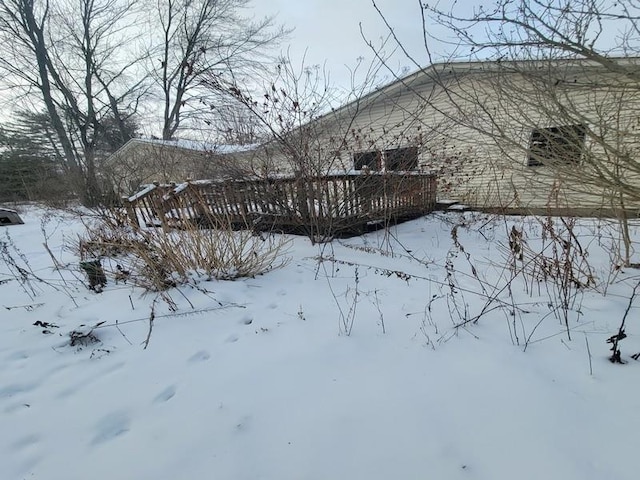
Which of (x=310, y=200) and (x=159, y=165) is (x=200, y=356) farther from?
(x=159, y=165)

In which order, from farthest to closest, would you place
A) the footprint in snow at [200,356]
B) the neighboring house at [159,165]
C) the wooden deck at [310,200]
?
1. the neighboring house at [159,165]
2. the wooden deck at [310,200]
3. the footprint in snow at [200,356]

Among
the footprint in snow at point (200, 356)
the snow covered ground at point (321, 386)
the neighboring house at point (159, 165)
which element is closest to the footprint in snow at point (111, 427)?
the snow covered ground at point (321, 386)

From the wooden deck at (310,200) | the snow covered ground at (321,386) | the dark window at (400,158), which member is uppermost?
the dark window at (400,158)

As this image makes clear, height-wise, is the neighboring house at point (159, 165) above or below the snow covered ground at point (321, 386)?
above

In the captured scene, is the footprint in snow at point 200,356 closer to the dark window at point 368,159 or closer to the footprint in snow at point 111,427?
the footprint in snow at point 111,427

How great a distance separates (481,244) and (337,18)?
613 cm

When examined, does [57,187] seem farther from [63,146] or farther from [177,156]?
[177,156]

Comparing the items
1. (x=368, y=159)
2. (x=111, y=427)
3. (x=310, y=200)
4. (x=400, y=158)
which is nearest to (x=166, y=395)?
(x=111, y=427)

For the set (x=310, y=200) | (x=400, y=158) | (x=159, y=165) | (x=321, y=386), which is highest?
(x=159, y=165)

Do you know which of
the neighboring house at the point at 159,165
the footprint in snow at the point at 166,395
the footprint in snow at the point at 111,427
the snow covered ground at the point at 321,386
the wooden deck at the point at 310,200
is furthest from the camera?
the neighboring house at the point at 159,165

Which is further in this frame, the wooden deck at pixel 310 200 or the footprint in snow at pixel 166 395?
the wooden deck at pixel 310 200

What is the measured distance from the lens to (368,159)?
6.04m

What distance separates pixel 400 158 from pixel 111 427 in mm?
5174

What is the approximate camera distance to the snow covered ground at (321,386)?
1.09 meters
